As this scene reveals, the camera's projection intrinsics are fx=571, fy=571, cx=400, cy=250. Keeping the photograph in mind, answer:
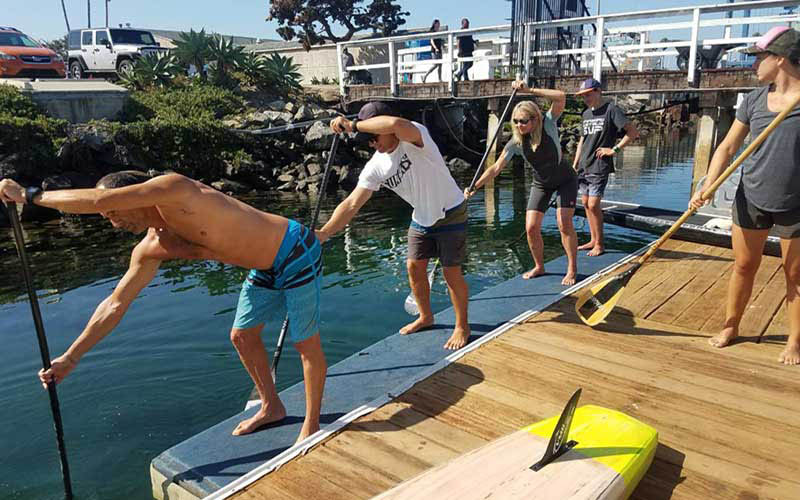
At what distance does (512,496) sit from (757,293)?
4.37 m

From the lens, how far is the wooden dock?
3.03 m

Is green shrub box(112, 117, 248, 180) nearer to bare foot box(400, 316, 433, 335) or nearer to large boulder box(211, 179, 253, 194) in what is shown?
large boulder box(211, 179, 253, 194)

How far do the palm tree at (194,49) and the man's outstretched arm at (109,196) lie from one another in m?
21.9

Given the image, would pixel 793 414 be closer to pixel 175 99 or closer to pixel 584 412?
pixel 584 412

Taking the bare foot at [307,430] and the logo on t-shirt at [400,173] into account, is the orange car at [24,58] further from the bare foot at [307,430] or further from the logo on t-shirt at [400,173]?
the bare foot at [307,430]

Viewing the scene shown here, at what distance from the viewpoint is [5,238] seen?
12.1 metres

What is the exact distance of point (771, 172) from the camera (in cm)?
390

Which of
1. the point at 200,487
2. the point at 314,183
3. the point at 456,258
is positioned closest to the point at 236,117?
the point at 314,183

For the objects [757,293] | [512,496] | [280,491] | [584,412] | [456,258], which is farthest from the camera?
[757,293]

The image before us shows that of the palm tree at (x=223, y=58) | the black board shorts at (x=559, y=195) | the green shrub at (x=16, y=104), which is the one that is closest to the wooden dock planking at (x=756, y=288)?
the black board shorts at (x=559, y=195)

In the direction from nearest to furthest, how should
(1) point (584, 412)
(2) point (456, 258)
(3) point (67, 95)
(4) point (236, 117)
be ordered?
(1) point (584, 412) → (2) point (456, 258) → (3) point (67, 95) → (4) point (236, 117)

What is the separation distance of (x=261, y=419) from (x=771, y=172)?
379 centimetres

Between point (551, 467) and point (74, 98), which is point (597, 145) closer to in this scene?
point (551, 467)

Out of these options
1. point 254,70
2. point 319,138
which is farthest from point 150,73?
point 319,138
